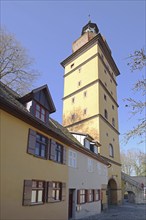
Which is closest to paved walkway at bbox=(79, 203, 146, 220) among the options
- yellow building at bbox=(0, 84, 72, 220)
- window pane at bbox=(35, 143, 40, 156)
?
yellow building at bbox=(0, 84, 72, 220)

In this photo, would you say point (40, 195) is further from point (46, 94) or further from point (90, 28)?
point (90, 28)

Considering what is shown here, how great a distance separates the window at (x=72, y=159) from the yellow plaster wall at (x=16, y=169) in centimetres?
446

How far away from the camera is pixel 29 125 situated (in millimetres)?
11305

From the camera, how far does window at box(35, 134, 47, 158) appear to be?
12163 mm

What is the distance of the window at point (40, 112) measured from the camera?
43.2 feet

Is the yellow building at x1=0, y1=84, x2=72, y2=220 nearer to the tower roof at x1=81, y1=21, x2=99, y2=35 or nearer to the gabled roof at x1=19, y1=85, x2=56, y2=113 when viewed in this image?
the gabled roof at x1=19, y1=85, x2=56, y2=113

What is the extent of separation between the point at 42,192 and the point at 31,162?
7.80 ft

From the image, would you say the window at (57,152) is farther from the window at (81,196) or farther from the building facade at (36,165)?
the window at (81,196)

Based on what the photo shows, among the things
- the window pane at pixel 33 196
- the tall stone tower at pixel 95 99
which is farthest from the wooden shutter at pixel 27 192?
the tall stone tower at pixel 95 99

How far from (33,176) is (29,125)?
2695mm

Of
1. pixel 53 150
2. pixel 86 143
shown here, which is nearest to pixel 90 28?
pixel 86 143

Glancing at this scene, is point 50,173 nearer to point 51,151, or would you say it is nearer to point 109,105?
point 51,151

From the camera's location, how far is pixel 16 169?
386 inches

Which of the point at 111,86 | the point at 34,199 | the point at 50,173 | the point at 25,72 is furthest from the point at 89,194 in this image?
the point at 111,86
